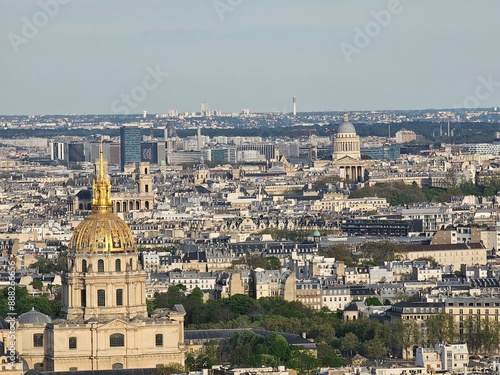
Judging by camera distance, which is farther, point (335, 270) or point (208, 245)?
point (208, 245)

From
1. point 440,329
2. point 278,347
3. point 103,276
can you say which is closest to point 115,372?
point 103,276

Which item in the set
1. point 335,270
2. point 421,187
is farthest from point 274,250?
point 421,187

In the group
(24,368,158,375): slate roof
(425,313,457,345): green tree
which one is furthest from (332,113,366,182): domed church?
(24,368,158,375): slate roof

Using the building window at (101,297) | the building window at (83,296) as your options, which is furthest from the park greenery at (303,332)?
the building window at (83,296)

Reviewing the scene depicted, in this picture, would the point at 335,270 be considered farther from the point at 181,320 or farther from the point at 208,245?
the point at 181,320

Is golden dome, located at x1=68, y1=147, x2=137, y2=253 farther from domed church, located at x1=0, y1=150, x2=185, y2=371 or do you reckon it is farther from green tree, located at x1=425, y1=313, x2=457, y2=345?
green tree, located at x1=425, y1=313, x2=457, y2=345

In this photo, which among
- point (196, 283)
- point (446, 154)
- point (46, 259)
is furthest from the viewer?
point (446, 154)

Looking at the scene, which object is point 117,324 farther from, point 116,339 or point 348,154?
point 348,154
